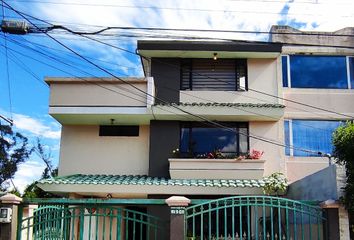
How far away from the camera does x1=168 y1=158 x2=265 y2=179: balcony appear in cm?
1470

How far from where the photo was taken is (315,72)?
16312 millimetres

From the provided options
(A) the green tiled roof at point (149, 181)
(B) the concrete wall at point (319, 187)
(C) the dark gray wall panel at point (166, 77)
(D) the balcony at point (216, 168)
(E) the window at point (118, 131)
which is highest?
(C) the dark gray wall panel at point (166, 77)

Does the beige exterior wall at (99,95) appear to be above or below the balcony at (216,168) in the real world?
above

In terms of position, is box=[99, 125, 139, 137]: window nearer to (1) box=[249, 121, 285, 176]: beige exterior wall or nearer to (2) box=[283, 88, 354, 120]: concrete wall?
(1) box=[249, 121, 285, 176]: beige exterior wall

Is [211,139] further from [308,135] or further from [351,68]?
[351,68]

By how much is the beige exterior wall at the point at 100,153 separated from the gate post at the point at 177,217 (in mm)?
7782

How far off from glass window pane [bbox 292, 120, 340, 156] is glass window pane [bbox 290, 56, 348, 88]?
142cm

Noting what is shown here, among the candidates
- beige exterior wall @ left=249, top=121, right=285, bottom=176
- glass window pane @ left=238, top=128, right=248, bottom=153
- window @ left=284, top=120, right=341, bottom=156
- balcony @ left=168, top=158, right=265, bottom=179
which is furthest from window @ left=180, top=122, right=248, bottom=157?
window @ left=284, top=120, right=341, bottom=156

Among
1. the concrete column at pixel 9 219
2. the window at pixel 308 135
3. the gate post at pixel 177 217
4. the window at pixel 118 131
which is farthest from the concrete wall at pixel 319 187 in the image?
the concrete column at pixel 9 219

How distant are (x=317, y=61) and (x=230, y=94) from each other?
3.59 meters

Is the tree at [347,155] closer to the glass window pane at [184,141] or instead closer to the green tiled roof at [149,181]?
the green tiled roof at [149,181]

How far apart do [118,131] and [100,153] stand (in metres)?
A: 1.04

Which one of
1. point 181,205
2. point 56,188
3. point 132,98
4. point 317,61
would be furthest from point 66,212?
point 317,61

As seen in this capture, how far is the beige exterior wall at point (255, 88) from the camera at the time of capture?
15883 millimetres
